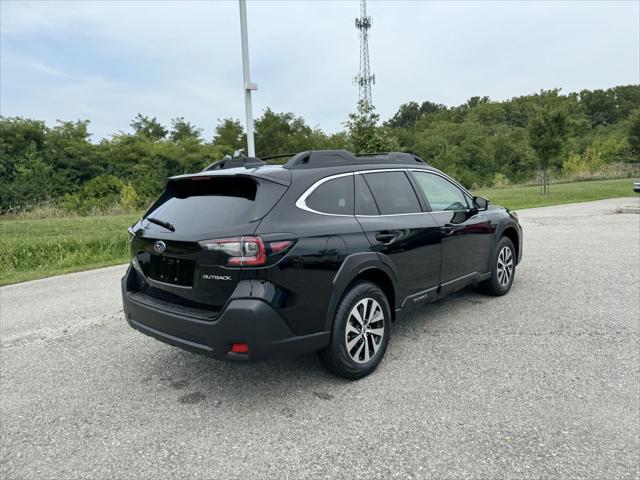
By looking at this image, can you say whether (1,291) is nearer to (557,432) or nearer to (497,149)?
(557,432)

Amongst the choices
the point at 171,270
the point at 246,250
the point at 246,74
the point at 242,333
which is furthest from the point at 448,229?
the point at 246,74

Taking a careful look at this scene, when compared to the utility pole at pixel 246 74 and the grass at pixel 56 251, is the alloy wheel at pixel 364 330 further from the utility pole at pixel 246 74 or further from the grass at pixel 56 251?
the utility pole at pixel 246 74

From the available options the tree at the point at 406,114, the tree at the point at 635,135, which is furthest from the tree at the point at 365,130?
the tree at the point at 406,114

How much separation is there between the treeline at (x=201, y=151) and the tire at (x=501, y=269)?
12.6 metres

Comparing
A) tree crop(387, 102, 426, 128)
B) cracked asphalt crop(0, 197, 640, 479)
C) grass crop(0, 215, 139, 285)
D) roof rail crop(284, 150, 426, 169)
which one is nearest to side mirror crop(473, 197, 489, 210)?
cracked asphalt crop(0, 197, 640, 479)

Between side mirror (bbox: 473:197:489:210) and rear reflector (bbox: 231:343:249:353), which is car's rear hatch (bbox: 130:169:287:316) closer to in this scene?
rear reflector (bbox: 231:343:249:353)

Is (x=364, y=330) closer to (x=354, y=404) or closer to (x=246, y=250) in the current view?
(x=354, y=404)

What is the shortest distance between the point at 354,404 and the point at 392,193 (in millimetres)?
1840

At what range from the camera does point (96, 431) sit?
2.95m

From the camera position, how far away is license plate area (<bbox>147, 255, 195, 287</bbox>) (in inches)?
124

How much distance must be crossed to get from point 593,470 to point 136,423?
2708 mm

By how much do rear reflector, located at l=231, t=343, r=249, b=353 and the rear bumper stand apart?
0.02 meters

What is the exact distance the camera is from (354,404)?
125 inches

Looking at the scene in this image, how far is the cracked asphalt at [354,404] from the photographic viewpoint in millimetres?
2553
